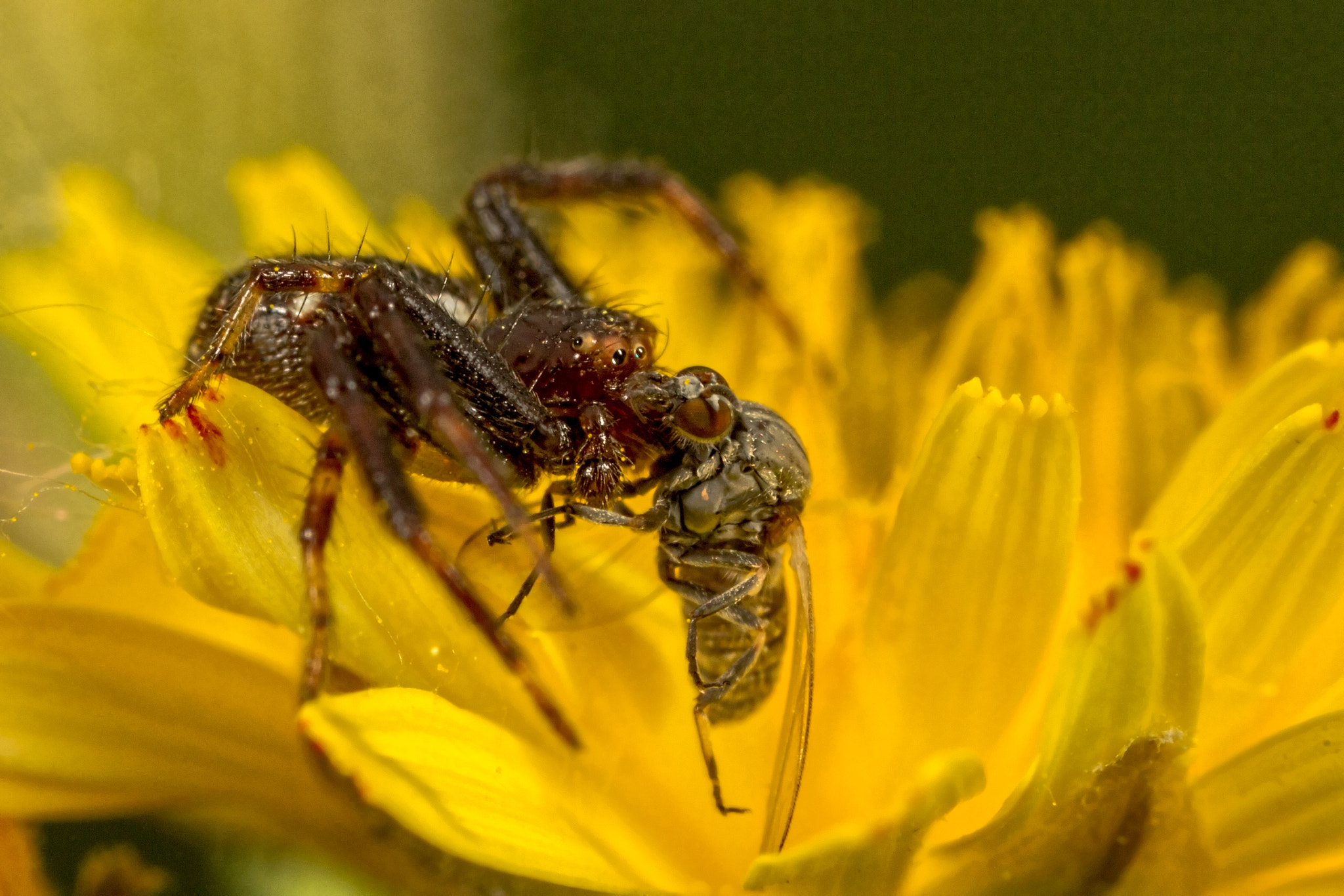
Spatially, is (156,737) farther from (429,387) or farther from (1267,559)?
(1267,559)

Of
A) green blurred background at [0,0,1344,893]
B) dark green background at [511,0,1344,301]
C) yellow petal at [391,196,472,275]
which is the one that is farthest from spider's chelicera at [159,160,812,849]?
dark green background at [511,0,1344,301]

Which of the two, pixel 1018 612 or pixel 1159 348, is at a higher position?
pixel 1159 348

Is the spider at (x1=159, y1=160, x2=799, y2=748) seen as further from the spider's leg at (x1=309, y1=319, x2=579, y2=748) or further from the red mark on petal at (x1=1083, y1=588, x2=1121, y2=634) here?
the red mark on petal at (x1=1083, y1=588, x2=1121, y2=634)

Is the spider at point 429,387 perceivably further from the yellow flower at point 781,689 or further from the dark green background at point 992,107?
A: the dark green background at point 992,107

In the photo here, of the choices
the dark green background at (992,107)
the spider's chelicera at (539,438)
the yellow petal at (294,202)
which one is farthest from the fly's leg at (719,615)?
the dark green background at (992,107)

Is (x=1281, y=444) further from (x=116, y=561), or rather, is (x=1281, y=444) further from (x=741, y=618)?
(x=116, y=561)

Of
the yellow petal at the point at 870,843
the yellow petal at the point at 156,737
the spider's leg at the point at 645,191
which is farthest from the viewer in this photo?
the spider's leg at the point at 645,191

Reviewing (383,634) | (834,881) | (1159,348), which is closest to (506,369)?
(383,634)

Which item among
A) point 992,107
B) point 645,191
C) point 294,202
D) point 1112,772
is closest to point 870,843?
point 1112,772
